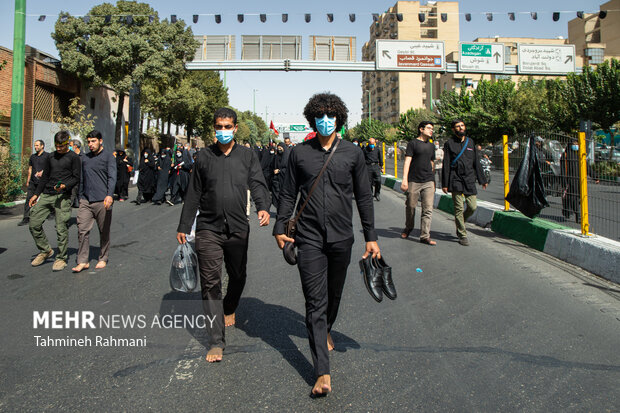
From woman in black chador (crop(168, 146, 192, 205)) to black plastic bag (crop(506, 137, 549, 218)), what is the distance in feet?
32.8

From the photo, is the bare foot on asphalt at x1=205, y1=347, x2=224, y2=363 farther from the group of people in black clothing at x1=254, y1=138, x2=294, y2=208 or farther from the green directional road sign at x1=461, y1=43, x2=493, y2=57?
the green directional road sign at x1=461, y1=43, x2=493, y2=57

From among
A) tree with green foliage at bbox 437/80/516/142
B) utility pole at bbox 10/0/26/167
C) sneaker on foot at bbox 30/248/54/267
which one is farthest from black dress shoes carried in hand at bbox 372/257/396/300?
tree with green foliage at bbox 437/80/516/142

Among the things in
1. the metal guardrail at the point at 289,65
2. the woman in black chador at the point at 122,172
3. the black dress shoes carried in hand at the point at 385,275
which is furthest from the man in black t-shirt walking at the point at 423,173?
the metal guardrail at the point at 289,65

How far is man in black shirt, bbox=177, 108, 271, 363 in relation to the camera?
3680mm

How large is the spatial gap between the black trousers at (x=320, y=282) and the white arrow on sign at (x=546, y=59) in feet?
95.8

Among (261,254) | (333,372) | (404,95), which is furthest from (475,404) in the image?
(404,95)

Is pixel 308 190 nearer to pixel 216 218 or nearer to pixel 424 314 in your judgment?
pixel 216 218

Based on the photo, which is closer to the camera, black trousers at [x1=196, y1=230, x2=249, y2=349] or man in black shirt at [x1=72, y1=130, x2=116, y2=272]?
black trousers at [x1=196, y1=230, x2=249, y2=349]

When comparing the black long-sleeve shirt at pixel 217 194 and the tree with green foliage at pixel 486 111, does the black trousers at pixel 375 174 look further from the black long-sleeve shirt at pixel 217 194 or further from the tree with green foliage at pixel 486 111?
the tree with green foliage at pixel 486 111

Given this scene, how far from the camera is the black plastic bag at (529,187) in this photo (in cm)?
772

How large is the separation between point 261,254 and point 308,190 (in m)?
4.21

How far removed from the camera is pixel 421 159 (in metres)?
8.04

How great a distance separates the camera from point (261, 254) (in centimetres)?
732

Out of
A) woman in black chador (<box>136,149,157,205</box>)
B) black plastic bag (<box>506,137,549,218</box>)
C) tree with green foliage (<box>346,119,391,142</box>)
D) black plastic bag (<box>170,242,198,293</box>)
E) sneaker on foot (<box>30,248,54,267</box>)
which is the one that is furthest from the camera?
tree with green foliage (<box>346,119,391,142</box>)
